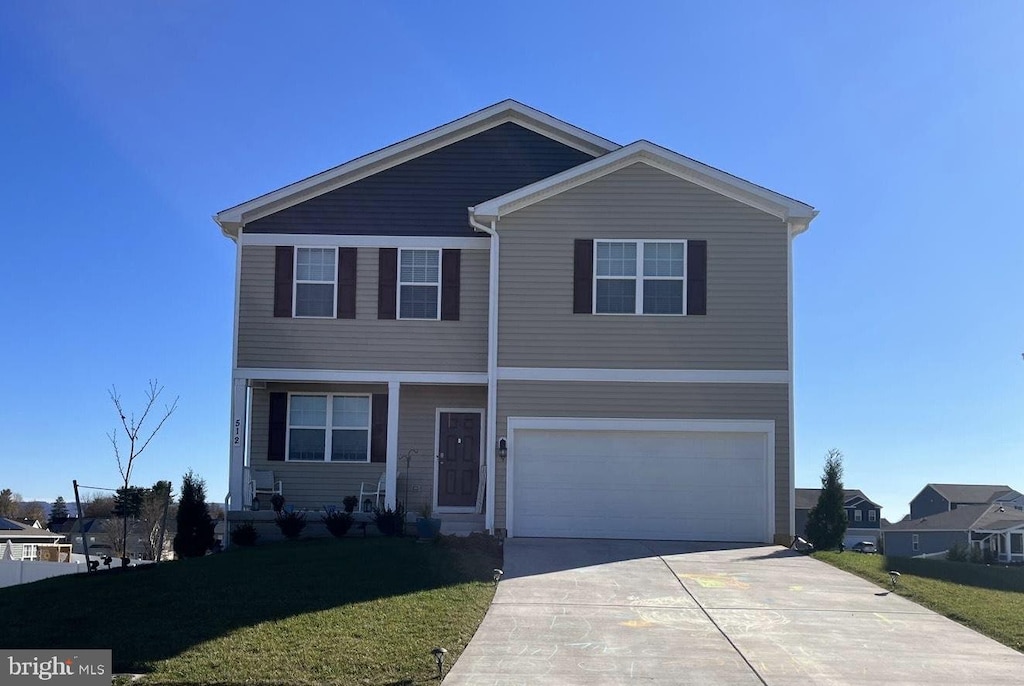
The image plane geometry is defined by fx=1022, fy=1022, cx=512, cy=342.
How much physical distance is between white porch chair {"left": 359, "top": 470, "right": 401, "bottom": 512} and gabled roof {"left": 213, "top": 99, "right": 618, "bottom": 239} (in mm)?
5155

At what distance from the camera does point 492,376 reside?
17.0 m

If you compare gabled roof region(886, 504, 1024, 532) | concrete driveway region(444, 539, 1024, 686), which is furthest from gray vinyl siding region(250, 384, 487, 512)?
gabled roof region(886, 504, 1024, 532)

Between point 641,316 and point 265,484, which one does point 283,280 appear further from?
point 641,316

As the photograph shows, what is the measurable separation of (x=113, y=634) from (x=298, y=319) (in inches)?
366

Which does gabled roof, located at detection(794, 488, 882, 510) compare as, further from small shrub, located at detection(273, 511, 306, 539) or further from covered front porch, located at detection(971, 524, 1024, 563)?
small shrub, located at detection(273, 511, 306, 539)

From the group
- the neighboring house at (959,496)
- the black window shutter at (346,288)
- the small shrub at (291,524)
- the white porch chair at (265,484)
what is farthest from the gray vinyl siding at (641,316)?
the neighboring house at (959,496)

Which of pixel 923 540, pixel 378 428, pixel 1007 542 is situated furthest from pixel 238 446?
pixel 923 540

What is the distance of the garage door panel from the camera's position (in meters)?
16.8

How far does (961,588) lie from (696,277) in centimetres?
643

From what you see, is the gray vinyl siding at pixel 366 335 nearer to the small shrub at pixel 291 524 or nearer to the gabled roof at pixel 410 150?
the gabled roof at pixel 410 150

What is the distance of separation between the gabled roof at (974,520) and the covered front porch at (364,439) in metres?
30.9

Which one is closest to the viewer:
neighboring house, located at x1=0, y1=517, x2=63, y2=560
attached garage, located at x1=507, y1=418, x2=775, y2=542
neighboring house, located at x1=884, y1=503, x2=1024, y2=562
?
attached garage, located at x1=507, y1=418, x2=775, y2=542

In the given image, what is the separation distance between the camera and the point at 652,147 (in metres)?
17.2

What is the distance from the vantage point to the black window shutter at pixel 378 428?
60.4 ft
